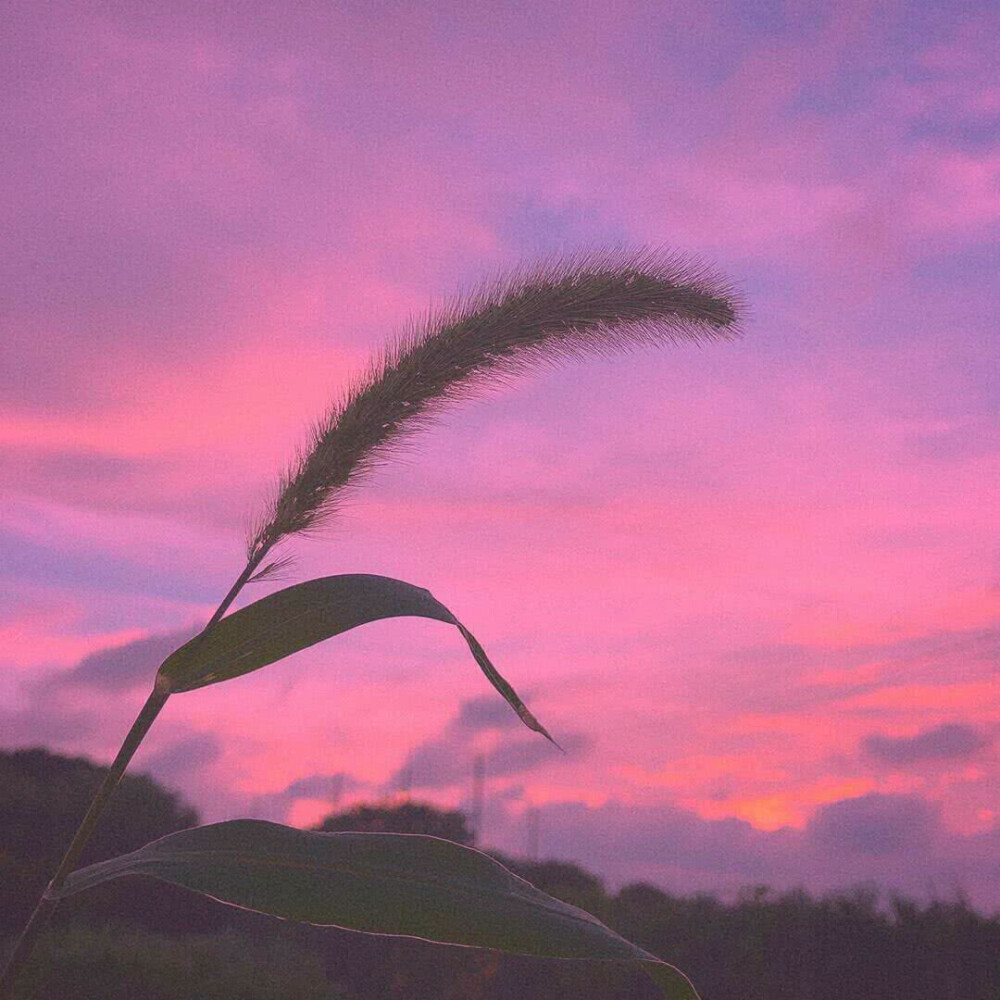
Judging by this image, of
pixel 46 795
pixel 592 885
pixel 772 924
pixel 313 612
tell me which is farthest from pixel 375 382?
pixel 46 795

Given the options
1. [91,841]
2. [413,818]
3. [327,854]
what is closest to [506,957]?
[413,818]

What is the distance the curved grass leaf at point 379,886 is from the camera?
873 millimetres

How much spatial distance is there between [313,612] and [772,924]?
2607 millimetres

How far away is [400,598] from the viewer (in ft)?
3.18

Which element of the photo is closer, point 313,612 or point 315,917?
point 315,917

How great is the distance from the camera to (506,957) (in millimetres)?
3092

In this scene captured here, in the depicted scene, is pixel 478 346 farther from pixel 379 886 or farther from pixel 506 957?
pixel 506 957

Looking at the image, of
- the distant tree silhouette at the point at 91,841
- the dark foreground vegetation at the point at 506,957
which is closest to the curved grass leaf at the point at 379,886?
the dark foreground vegetation at the point at 506,957

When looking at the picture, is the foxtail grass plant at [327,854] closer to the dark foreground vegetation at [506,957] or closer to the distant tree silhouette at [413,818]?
the dark foreground vegetation at [506,957]

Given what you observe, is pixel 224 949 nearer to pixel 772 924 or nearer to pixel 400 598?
pixel 772 924

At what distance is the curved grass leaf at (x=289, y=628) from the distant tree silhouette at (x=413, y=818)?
134 inches

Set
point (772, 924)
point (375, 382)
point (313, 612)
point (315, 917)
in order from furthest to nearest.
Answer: point (772, 924) < point (375, 382) < point (313, 612) < point (315, 917)

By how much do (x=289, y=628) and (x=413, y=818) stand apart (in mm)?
3548

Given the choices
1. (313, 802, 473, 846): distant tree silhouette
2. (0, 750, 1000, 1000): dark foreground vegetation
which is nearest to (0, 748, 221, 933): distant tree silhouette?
(0, 750, 1000, 1000): dark foreground vegetation
